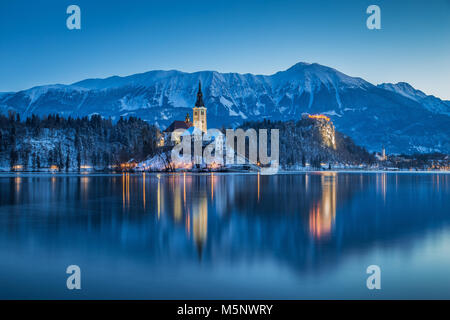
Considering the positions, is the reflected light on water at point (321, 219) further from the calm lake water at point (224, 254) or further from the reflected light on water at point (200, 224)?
the reflected light on water at point (200, 224)

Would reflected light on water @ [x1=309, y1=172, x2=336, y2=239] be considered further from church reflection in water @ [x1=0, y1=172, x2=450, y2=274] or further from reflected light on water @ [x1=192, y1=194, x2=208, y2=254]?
reflected light on water @ [x1=192, y1=194, x2=208, y2=254]

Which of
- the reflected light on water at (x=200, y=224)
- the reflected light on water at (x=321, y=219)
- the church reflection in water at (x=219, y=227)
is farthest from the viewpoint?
the reflected light on water at (x=321, y=219)

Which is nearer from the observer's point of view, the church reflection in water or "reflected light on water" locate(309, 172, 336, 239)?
the church reflection in water

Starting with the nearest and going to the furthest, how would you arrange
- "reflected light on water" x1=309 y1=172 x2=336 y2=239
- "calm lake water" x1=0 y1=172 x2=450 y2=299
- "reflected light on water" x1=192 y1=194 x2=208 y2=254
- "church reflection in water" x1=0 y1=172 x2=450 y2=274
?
"calm lake water" x1=0 y1=172 x2=450 y2=299 → "church reflection in water" x1=0 y1=172 x2=450 y2=274 → "reflected light on water" x1=192 y1=194 x2=208 y2=254 → "reflected light on water" x1=309 y1=172 x2=336 y2=239

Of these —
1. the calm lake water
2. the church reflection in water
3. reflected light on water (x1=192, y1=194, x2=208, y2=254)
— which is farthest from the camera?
reflected light on water (x1=192, y1=194, x2=208, y2=254)

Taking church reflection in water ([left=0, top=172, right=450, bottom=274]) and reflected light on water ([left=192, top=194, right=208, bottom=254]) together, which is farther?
reflected light on water ([left=192, top=194, right=208, bottom=254])

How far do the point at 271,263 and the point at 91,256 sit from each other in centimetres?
814

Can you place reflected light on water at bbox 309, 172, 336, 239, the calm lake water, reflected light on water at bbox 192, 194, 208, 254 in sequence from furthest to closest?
reflected light on water at bbox 309, 172, 336, 239 → reflected light on water at bbox 192, 194, 208, 254 → the calm lake water

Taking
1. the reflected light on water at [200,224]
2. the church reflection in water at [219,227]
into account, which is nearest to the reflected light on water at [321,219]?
the church reflection in water at [219,227]

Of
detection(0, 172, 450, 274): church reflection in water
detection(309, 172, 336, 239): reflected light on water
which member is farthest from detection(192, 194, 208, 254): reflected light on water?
detection(309, 172, 336, 239): reflected light on water

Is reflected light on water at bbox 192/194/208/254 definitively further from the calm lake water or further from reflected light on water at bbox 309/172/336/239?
reflected light on water at bbox 309/172/336/239
